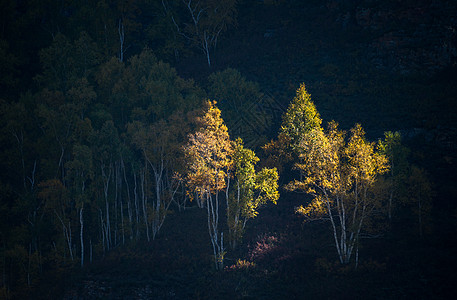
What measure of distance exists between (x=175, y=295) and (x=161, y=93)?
71.0 feet

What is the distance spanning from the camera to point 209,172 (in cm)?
2980

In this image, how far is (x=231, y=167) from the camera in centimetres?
3178

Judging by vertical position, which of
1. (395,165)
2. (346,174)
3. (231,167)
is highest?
(231,167)

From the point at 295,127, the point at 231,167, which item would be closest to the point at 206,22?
the point at 295,127

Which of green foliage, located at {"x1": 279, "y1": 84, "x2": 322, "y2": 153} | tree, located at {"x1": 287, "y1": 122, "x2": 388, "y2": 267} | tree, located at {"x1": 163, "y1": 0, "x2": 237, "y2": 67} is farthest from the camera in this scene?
tree, located at {"x1": 163, "y1": 0, "x2": 237, "y2": 67}

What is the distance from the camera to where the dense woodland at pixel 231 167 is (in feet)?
92.5

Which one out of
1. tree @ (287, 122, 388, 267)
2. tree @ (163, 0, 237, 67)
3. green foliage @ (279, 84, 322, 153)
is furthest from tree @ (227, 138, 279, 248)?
tree @ (163, 0, 237, 67)

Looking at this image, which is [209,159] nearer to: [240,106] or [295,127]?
[295,127]

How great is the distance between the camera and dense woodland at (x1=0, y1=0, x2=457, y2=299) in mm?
28203

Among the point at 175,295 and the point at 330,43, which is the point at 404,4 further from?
the point at 175,295

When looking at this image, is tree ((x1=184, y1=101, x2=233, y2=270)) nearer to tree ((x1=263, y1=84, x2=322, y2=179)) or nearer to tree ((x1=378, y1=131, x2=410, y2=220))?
tree ((x1=263, y1=84, x2=322, y2=179))

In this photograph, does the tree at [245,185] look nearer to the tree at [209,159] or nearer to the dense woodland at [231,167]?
the dense woodland at [231,167]

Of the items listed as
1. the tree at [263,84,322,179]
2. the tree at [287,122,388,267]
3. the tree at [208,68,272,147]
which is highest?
the tree at [208,68,272,147]

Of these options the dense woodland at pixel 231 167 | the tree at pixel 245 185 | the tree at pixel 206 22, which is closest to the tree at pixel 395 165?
the dense woodland at pixel 231 167
